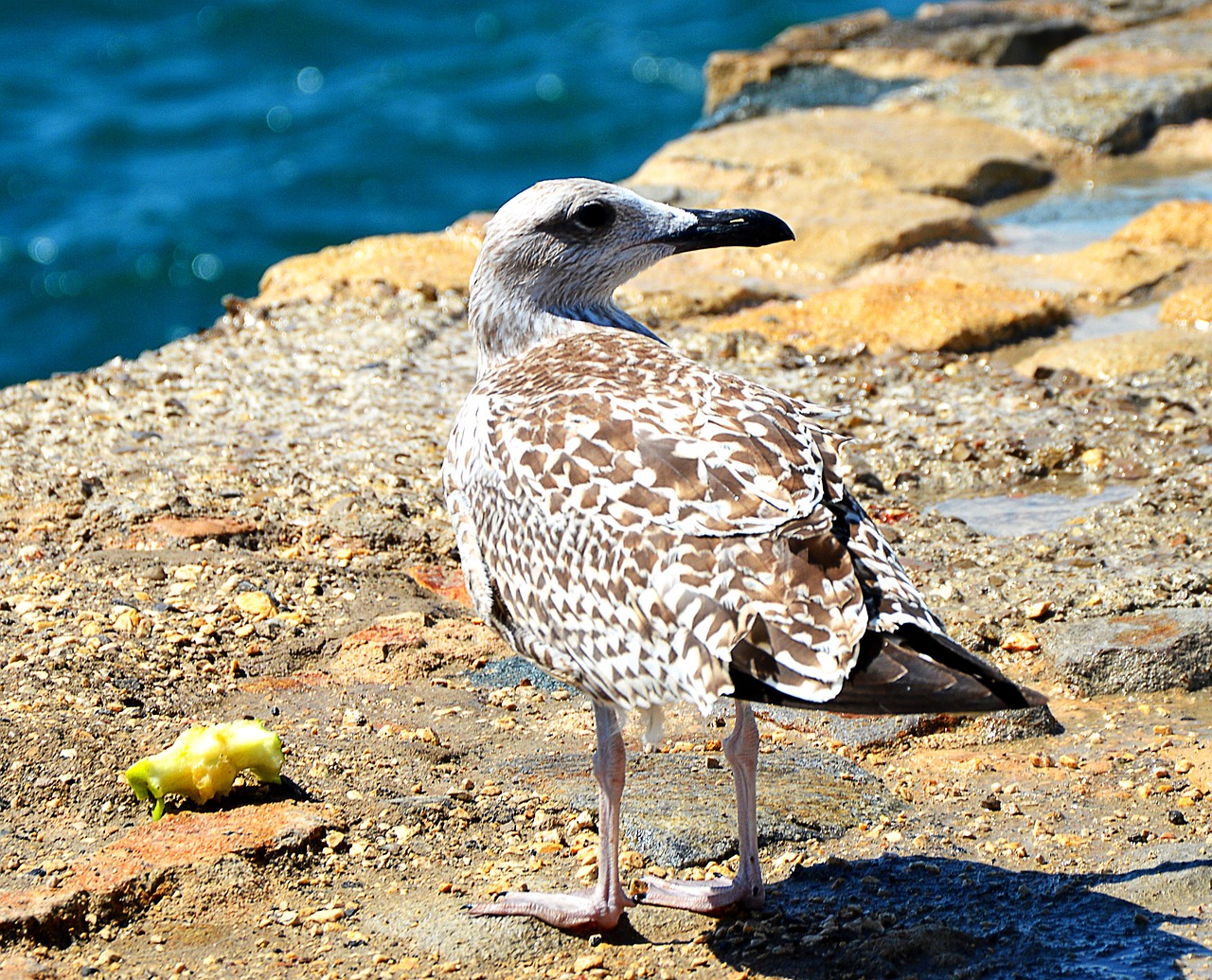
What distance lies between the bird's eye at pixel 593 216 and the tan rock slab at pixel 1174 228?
12.7ft

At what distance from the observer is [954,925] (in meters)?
3.01

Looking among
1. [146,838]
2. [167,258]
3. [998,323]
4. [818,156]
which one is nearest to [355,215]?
[167,258]

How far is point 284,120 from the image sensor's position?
17.1 metres

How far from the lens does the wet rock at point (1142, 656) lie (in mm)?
3900

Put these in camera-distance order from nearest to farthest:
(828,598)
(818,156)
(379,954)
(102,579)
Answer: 1. (828,598)
2. (379,954)
3. (102,579)
4. (818,156)

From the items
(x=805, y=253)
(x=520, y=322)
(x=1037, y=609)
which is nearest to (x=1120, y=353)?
(x=805, y=253)

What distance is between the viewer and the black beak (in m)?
3.97

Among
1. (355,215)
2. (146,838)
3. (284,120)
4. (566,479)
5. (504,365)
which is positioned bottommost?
(146,838)

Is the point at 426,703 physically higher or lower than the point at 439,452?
lower

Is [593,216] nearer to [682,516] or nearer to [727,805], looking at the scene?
[682,516]

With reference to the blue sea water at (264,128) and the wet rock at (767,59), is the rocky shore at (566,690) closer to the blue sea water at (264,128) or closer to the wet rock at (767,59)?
the wet rock at (767,59)

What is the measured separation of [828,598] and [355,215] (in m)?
13.2

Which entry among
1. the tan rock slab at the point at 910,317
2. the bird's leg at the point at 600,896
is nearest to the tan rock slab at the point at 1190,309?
the tan rock slab at the point at 910,317

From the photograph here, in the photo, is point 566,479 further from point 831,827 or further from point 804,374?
point 804,374
